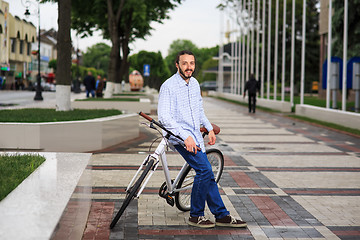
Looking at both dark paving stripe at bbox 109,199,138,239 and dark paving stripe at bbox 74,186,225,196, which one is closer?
dark paving stripe at bbox 109,199,138,239

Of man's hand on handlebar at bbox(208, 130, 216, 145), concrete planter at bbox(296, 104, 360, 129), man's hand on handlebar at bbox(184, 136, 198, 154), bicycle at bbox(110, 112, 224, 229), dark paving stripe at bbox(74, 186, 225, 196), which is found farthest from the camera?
concrete planter at bbox(296, 104, 360, 129)

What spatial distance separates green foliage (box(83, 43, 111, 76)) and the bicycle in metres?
164

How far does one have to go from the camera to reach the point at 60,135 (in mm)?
11469

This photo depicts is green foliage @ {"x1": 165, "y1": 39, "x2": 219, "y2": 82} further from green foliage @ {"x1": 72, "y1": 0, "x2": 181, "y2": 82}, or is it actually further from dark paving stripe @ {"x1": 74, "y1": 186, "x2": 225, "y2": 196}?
dark paving stripe @ {"x1": 74, "y1": 186, "x2": 225, "y2": 196}

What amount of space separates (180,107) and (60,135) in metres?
6.30

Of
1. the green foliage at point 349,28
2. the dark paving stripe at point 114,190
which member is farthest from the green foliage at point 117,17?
the dark paving stripe at point 114,190

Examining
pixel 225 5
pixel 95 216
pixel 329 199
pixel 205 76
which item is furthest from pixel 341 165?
pixel 205 76

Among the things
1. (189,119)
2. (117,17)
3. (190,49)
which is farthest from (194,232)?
(190,49)

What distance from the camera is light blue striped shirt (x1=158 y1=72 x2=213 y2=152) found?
219 inches

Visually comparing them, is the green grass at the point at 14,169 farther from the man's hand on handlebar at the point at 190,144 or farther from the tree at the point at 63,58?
the tree at the point at 63,58

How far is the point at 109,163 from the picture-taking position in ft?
33.7

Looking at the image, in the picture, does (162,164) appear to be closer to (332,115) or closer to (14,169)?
(14,169)

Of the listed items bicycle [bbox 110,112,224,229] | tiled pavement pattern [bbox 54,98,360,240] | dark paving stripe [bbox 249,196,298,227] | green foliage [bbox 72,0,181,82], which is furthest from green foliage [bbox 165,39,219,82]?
bicycle [bbox 110,112,224,229]

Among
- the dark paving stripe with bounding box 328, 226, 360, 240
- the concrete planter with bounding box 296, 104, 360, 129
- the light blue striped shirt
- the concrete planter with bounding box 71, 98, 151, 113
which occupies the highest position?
the light blue striped shirt
